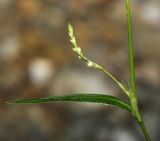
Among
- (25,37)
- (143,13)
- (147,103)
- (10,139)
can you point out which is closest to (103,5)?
(143,13)

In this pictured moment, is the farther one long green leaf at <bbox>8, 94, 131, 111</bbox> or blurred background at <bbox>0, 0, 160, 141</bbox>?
blurred background at <bbox>0, 0, 160, 141</bbox>

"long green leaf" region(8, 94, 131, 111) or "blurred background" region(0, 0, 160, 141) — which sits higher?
"blurred background" region(0, 0, 160, 141)

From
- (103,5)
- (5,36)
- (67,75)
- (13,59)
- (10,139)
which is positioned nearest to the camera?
(10,139)

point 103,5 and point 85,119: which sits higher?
point 103,5

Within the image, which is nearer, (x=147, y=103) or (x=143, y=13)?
(x=147, y=103)

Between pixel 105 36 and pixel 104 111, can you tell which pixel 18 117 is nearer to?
pixel 104 111

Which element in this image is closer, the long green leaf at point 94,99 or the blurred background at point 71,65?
the long green leaf at point 94,99

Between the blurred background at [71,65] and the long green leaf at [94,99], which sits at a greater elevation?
the blurred background at [71,65]

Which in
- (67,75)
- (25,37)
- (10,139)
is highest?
(25,37)
